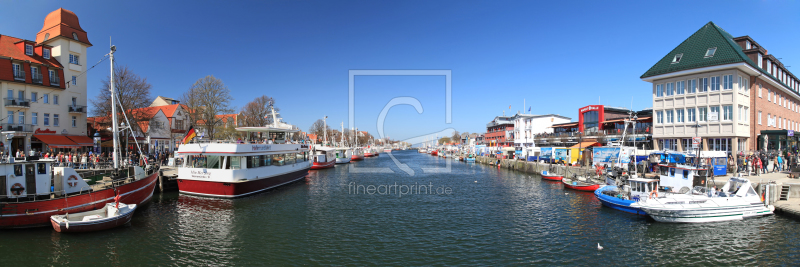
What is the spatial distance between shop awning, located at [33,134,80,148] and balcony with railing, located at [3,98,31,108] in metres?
2.91

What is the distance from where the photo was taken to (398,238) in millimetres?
15312

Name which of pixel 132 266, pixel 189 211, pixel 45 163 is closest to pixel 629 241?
pixel 132 266

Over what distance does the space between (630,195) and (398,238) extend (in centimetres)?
1521

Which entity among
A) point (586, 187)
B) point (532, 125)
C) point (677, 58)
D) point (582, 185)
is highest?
point (677, 58)

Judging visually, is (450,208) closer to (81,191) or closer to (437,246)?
(437,246)

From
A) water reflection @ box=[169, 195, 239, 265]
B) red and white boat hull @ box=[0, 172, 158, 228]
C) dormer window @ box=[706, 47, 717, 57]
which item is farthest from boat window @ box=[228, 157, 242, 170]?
dormer window @ box=[706, 47, 717, 57]

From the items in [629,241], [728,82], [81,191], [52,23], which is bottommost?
[629,241]

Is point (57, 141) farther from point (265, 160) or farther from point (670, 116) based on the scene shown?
point (670, 116)

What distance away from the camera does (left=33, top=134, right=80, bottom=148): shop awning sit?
3200 cm

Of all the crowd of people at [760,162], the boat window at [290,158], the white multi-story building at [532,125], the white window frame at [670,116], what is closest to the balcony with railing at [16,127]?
the boat window at [290,158]

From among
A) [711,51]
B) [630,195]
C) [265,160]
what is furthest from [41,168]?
[711,51]

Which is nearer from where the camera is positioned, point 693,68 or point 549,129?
point 693,68

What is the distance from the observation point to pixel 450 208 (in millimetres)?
Answer: 21734

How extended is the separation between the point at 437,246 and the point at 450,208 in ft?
25.4
